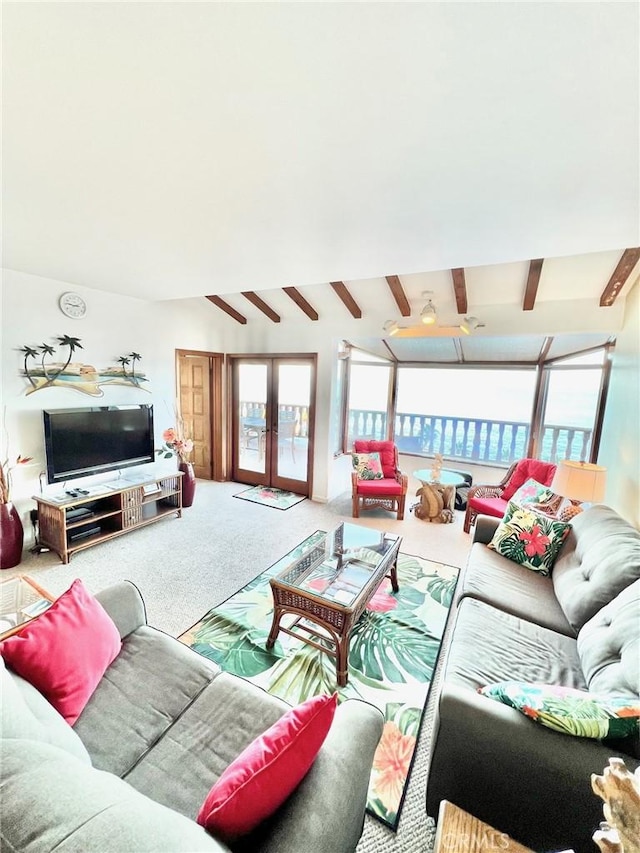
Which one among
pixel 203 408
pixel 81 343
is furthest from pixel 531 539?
pixel 203 408

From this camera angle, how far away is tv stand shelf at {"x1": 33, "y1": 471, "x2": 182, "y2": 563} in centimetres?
Answer: 294

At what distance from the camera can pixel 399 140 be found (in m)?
1.37

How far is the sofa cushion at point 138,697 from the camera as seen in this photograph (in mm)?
1130

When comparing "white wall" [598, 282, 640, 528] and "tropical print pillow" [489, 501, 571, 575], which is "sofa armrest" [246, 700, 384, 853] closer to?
"tropical print pillow" [489, 501, 571, 575]

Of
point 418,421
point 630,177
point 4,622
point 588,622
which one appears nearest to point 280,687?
point 4,622

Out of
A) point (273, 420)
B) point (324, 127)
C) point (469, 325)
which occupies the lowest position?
point (273, 420)

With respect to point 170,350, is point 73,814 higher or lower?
lower

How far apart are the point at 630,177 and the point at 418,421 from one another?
15.7ft

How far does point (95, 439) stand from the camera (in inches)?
135

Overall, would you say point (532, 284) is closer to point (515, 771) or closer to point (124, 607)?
point (515, 771)

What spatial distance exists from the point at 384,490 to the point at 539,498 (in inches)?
63.1

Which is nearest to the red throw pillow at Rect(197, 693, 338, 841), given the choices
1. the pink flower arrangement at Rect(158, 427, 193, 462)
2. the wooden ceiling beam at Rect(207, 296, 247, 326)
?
the pink flower arrangement at Rect(158, 427, 193, 462)

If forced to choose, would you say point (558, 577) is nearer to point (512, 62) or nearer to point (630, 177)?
point (630, 177)

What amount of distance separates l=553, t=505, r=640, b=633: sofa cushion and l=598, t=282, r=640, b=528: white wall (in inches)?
18.0
